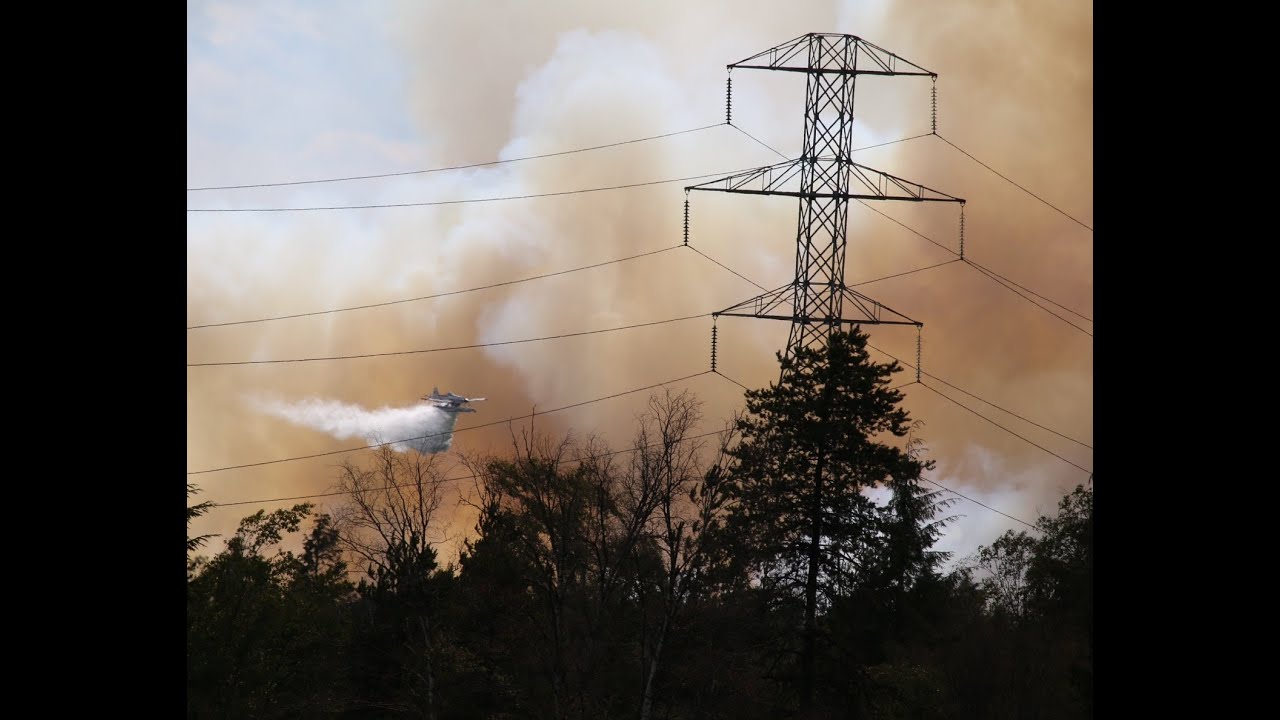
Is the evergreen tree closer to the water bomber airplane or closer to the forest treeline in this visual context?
the forest treeline

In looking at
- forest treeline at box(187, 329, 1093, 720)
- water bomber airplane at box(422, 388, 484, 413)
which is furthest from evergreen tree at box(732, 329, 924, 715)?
water bomber airplane at box(422, 388, 484, 413)

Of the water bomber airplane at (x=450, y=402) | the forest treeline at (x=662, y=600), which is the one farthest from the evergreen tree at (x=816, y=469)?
the water bomber airplane at (x=450, y=402)

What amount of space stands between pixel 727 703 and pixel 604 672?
14.2 feet

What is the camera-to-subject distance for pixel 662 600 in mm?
39656

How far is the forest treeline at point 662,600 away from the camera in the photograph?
37.9 m

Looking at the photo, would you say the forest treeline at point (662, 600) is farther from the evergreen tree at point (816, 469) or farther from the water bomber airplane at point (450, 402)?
the water bomber airplane at point (450, 402)

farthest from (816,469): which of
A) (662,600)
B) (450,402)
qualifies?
(450,402)

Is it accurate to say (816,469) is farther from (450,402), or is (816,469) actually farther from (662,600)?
(450,402)
